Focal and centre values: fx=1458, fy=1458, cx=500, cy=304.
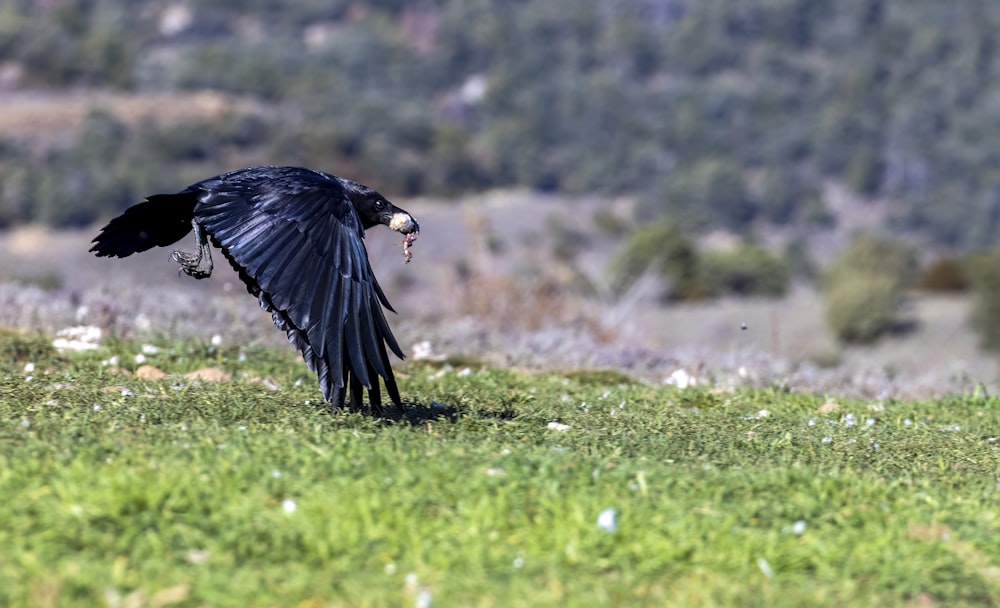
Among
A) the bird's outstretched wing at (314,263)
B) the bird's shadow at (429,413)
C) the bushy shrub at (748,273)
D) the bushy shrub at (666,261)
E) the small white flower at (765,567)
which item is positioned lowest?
the bushy shrub at (748,273)

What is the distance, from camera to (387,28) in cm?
13888

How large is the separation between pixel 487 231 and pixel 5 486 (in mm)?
63145

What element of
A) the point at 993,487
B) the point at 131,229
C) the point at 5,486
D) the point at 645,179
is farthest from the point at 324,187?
the point at 645,179

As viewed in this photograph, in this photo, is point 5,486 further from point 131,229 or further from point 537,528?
point 131,229

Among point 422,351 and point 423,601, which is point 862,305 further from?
point 423,601

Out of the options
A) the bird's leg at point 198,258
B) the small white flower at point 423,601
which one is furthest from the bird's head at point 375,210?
the small white flower at point 423,601

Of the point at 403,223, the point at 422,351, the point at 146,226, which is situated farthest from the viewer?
the point at 422,351

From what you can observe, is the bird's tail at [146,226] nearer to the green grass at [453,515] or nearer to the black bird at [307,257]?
the black bird at [307,257]

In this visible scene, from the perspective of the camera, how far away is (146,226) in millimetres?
7637

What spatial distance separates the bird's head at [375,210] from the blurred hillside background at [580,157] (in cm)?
410

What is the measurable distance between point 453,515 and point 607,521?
56 centimetres

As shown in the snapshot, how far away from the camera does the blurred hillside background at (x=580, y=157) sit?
2638 cm

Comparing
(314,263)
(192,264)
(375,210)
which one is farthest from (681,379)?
(314,263)

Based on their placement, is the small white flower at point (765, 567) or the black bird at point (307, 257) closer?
the small white flower at point (765, 567)
